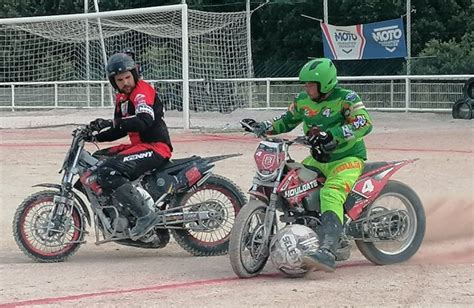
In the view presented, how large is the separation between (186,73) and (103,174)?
1385 centimetres

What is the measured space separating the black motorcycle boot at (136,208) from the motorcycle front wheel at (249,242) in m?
1.08

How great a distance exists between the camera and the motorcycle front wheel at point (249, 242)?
23.8 feet

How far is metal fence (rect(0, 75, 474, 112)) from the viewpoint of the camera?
26750 mm

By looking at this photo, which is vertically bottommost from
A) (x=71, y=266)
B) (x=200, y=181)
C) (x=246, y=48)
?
(x=71, y=266)

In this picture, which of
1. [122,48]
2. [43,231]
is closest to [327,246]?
[43,231]

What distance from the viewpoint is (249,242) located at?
7.36 metres

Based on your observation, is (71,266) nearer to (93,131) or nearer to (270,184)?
(93,131)

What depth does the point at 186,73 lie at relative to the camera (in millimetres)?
21812

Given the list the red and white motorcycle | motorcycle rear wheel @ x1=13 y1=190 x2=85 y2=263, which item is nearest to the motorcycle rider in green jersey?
the red and white motorcycle

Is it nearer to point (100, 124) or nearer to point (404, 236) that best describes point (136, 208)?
point (100, 124)

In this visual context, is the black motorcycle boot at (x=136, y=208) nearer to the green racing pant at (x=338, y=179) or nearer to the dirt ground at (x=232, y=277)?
the dirt ground at (x=232, y=277)

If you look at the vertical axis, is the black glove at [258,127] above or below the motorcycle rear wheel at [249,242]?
above

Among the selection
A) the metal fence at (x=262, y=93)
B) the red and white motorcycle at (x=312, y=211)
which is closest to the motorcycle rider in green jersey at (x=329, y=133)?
the red and white motorcycle at (x=312, y=211)

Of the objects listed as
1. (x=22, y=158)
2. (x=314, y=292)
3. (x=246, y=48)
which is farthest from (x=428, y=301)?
(x=246, y=48)
